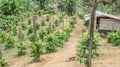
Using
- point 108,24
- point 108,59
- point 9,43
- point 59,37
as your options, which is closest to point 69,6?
point 108,24

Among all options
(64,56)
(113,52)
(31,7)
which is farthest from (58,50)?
(31,7)

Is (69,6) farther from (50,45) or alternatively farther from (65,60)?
(65,60)

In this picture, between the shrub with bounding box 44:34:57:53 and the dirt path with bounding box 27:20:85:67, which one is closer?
the dirt path with bounding box 27:20:85:67

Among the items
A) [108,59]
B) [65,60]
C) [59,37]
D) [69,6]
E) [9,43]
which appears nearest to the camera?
[108,59]

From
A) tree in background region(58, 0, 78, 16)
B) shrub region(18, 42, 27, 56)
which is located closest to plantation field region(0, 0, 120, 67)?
shrub region(18, 42, 27, 56)

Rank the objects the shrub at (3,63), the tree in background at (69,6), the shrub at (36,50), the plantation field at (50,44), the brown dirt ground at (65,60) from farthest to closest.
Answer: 1. the tree in background at (69,6)
2. the shrub at (36,50)
3. the shrub at (3,63)
4. the plantation field at (50,44)
5. the brown dirt ground at (65,60)

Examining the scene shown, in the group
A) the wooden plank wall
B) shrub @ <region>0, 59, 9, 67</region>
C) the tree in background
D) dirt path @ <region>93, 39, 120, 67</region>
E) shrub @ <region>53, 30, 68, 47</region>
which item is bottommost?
shrub @ <region>0, 59, 9, 67</region>

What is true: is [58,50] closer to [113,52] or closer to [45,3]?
[113,52]

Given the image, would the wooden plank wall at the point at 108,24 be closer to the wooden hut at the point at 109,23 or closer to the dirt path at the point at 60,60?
the wooden hut at the point at 109,23

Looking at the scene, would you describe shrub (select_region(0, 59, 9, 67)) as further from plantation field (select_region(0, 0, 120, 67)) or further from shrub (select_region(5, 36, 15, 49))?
shrub (select_region(5, 36, 15, 49))

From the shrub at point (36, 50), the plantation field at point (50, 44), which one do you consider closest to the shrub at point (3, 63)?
the plantation field at point (50, 44)

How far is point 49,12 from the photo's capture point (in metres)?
43.9

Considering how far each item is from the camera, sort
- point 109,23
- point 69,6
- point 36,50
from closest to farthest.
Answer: point 36,50
point 109,23
point 69,6

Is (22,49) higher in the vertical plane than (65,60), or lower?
higher
